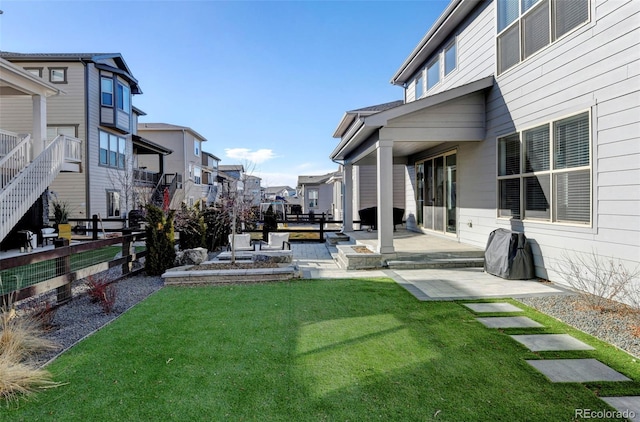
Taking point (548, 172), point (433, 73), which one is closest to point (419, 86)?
point (433, 73)

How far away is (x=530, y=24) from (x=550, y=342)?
6.22m

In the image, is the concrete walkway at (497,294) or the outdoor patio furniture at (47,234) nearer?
the concrete walkway at (497,294)

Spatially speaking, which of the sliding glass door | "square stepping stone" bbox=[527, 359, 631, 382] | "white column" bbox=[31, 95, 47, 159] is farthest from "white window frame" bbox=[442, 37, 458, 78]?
"white column" bbox=[31, 95, 47, 159]

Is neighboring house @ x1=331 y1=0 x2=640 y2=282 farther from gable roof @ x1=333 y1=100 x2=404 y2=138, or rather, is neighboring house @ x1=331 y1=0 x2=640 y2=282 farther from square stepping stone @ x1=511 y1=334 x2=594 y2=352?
gable roof @ x1=333 y1=100 x2=404 y2=138

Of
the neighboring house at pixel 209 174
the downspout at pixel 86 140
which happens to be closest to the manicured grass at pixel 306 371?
the downspout at pixel 86 140

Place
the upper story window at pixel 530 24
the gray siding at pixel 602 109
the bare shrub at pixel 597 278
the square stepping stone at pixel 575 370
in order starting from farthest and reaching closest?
the upper story window at pixel 530 24 < the bare shrub at pixel 597 278 < the gray siding at pixel 602 109 < the square stepping stone at pixel 575 370

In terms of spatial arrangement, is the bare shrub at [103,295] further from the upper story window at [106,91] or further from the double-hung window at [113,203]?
the upper story window at [106,91]

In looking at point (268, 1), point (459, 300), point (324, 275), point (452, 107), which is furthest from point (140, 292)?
point (268, 1)

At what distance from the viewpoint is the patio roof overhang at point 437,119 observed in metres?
7.89

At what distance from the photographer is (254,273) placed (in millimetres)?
7035

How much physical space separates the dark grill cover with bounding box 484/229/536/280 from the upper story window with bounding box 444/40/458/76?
18.7 ft

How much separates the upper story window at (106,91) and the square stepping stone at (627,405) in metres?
22.5

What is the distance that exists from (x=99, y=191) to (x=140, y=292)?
49.4 ft

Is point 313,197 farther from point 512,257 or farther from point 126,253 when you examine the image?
point 512,257
